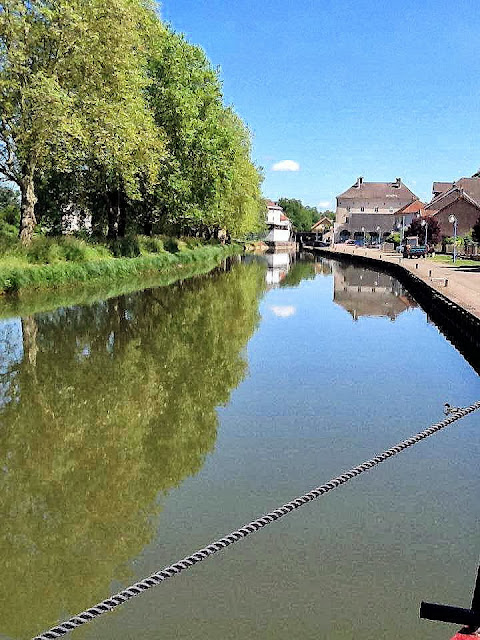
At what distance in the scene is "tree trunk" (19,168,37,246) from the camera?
29.8 metres

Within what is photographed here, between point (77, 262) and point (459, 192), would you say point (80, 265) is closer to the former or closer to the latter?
point (77, 262)

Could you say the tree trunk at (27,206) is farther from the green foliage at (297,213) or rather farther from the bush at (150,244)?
the green foliage at (297,213)

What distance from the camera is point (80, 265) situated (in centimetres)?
3084

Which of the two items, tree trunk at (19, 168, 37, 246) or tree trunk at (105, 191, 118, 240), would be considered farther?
tree trunk at (105, 191, 118, 240)

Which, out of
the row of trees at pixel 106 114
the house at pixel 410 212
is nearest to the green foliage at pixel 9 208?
the row of trees at pixel 106 114

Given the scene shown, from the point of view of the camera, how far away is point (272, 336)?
1981cm

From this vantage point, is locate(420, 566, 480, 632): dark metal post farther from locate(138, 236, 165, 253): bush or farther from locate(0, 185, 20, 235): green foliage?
locate(0, 185, 20, 235): green foliage

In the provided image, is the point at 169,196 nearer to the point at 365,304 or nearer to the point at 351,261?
the point at 365,304

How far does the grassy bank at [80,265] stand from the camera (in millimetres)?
26469

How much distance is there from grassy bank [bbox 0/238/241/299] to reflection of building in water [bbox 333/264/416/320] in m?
10.3

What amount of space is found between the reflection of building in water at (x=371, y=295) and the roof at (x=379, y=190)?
104550mm

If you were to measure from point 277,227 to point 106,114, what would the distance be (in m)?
129

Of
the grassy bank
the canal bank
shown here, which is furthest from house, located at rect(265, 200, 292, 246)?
the canal bank

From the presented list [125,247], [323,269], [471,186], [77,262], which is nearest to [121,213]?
[125,247]
